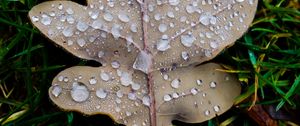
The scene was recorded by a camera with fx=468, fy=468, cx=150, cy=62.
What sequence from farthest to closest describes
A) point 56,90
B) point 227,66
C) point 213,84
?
point 227,66 → point 213,84 → point 56,90

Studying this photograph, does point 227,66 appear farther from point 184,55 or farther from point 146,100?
point 146,100

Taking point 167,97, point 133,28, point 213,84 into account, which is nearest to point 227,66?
point 213,84

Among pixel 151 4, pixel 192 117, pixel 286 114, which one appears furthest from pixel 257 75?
pixel 151 4

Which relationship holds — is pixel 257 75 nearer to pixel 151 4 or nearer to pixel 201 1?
pixel 201 1

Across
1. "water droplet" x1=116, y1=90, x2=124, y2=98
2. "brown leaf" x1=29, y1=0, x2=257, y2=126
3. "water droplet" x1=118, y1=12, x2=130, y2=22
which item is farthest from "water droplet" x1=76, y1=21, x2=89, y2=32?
"water droplet" x1=116, y1=90, x2=124, y2=98

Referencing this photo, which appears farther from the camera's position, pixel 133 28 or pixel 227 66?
pixel 227 66
